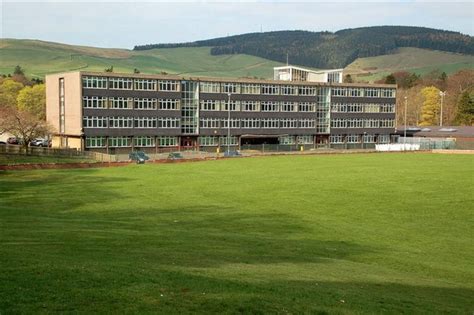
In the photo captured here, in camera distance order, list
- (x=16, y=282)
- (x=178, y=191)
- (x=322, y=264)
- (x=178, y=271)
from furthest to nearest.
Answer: (x=178, y=191)
(x=322, y=264)
(x=178, y=271)
(x=16, y=282)

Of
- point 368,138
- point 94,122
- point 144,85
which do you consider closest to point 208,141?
point 144,85

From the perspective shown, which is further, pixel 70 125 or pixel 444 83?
pixel 444 83

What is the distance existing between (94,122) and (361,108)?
60.5 meters

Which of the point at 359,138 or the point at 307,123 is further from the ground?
the point at 307,123

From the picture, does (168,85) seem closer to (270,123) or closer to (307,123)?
(270,123)

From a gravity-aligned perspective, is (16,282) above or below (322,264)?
above

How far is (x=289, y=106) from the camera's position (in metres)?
117

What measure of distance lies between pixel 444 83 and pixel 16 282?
194090mm

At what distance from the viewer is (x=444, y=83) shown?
190 m

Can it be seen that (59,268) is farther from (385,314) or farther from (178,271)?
(385,314)

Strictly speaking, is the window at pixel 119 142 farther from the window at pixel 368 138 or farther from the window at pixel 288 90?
the window at pixel 368 138

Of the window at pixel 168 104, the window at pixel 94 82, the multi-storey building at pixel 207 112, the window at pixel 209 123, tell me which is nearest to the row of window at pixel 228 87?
the window at pixel 94 82

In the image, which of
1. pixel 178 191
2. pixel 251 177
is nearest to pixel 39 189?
pixel 178 191

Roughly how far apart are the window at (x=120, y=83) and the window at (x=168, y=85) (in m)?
5.90
